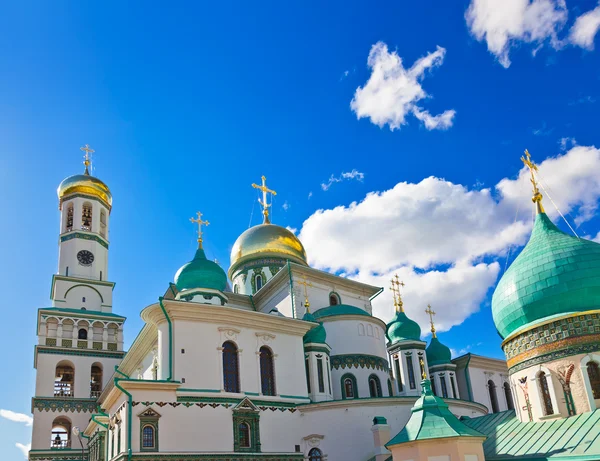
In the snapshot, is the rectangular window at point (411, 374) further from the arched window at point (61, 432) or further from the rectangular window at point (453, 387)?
the arched window at point (61, 432)

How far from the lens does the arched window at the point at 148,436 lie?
16312mm

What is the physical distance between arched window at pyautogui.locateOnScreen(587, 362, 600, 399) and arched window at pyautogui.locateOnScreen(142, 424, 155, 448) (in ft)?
38.8

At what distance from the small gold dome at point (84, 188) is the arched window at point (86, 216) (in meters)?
0.70

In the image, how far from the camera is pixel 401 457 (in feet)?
46.1

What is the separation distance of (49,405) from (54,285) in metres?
6.16

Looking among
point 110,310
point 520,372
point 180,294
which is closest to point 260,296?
point 180,294

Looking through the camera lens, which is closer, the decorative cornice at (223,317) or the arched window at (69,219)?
the decorative cornice at (223,317)

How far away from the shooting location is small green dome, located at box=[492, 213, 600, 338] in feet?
49.4

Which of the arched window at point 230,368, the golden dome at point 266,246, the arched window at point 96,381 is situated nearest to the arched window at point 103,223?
the arched window at point 96,381

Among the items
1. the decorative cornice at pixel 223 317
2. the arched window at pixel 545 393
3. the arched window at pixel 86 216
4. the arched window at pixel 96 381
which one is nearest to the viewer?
the arched window at pixel 545 393

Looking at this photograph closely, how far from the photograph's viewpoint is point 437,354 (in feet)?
87.8

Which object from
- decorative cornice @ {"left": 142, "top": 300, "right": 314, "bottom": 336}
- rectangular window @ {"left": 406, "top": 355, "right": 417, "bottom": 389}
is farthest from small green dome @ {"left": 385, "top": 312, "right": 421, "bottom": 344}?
decorative cornice @ {"left": 142, "top": 300, "right": 314, "bottom": 336}

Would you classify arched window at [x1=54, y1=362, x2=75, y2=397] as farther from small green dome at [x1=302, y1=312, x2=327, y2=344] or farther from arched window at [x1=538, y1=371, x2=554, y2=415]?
arched window at [x1=538, y1=371, x2=554, y2=415]

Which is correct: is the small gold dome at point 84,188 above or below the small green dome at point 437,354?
above
